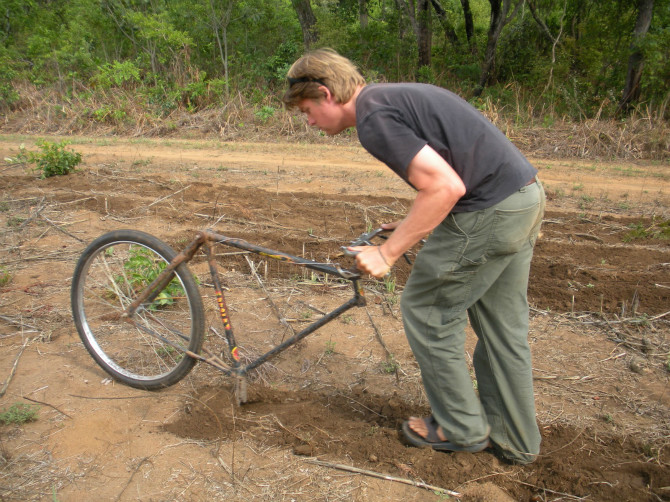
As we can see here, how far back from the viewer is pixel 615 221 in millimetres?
6145

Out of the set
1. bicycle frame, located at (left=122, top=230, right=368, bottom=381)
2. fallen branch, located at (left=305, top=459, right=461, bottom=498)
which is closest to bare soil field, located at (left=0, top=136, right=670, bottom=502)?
fallen branch, located at (left=305, top=459, right=461, bottom=498)

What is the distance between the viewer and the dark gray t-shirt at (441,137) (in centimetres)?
212

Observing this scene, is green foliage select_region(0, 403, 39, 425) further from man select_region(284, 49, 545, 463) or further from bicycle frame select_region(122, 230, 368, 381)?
man select_region(284, 49, 545, 463)

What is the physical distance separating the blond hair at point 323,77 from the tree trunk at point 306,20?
14.6 meters

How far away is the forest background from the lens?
11078 millimetres

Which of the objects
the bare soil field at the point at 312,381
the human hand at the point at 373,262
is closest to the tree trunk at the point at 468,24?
the bare soil field at the point at 312,381

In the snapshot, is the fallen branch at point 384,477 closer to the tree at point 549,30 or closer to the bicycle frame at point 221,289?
the bicycle frame at point 221,289

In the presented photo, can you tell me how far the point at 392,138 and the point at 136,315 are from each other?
2072 millimetres

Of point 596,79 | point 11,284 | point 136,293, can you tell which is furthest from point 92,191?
point 596,79

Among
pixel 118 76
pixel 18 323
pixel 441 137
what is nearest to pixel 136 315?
pixel 18 323

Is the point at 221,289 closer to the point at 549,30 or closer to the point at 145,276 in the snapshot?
the point at 145,276

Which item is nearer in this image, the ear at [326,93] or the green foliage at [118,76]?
the ear at [326,93]

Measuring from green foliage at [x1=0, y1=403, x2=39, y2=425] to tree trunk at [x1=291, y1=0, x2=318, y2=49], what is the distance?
14.7m

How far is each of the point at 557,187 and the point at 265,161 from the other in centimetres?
473
